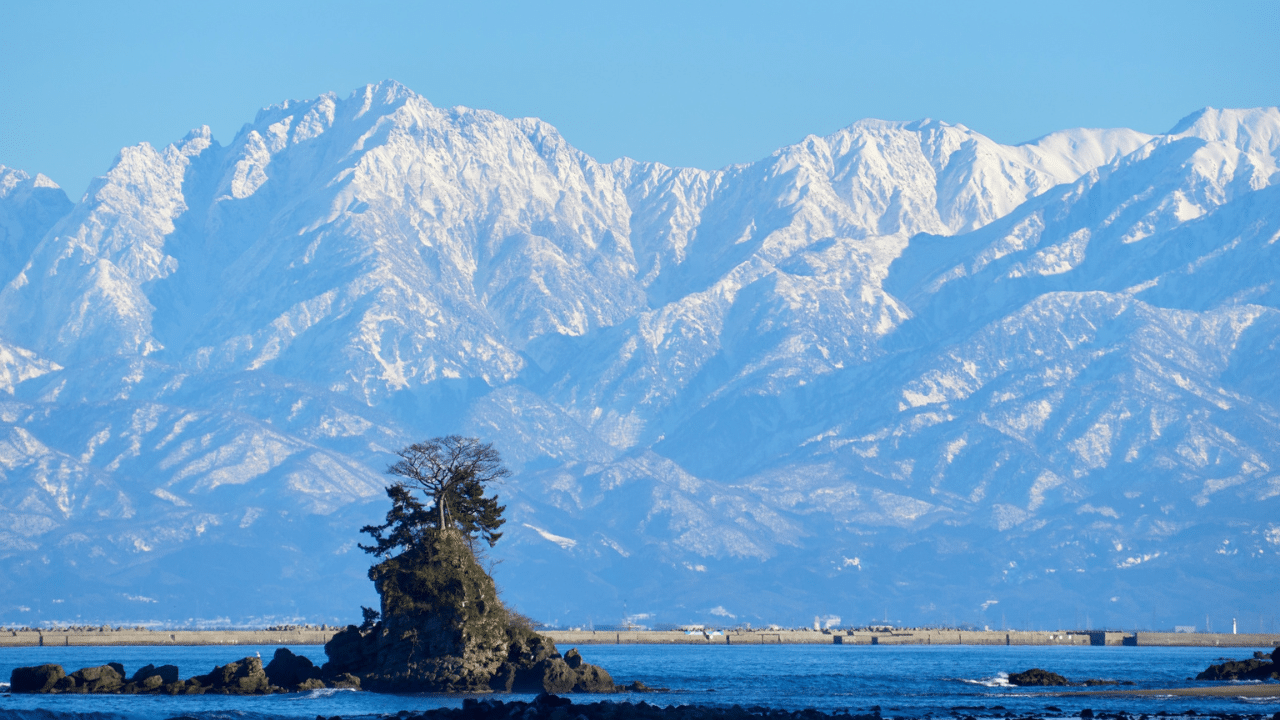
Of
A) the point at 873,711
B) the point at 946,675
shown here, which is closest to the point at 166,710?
the point at 873,711

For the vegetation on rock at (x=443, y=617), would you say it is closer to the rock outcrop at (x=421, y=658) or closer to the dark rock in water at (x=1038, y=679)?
the rock outcrop at (x=421, y=658)

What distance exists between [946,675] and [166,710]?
8786cm

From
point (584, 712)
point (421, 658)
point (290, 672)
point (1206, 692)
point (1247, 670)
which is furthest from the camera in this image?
point (1247, 670)

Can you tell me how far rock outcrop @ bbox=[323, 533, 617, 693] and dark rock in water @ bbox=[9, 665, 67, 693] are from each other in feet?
74.2

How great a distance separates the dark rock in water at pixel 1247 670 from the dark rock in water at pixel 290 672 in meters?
80.8

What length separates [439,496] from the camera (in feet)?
432

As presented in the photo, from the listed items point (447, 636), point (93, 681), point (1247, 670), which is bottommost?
point (93, 681)

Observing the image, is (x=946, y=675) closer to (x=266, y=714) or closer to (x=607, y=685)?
(x=607, y=685)

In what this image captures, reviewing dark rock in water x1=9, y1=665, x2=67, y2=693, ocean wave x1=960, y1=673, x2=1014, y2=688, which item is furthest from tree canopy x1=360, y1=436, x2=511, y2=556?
ocean wave x1=960, y1=673, x2=1014, y2=688

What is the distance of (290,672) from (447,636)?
14.6 m

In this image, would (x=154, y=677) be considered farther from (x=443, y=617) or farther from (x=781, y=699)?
(x=781, y=699)

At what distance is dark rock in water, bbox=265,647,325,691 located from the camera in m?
131

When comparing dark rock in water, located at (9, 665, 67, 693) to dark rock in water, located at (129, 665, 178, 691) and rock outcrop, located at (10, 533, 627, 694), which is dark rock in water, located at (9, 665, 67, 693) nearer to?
rock outcrop, located at (10, 533, 627, 694)

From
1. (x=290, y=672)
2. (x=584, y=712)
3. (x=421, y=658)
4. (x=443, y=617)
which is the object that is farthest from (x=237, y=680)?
(x=584, y=712)
